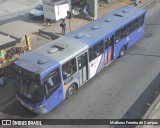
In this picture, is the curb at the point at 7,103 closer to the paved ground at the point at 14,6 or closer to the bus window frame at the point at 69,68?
the bus window frame at the point at 69,68

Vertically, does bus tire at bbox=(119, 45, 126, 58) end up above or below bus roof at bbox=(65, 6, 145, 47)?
below

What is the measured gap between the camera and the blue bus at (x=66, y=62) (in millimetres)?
12812

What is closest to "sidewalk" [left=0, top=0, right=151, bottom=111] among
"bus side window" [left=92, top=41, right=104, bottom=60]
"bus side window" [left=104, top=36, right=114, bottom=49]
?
"bus side window" [left=92, top=41, right=104, bottom=60]

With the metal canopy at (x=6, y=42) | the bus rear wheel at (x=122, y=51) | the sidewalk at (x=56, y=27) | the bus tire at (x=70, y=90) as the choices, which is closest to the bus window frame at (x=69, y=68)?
the bus tire at (x=70, y=90)

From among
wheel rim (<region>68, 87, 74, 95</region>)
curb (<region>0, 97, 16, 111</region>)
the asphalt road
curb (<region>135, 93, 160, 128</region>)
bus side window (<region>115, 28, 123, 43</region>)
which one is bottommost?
curb (<region>0, 97, 16, 111</region>)

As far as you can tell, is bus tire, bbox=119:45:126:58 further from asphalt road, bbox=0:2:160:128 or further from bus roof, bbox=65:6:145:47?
bus roof, bbox=65:6:145:47

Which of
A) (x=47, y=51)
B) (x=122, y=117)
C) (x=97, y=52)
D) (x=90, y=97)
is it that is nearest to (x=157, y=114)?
(x=122, y=117)

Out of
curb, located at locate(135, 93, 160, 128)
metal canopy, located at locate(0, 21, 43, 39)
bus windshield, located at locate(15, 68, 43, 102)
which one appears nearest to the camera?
bus windshield, located at locate(15, 68, 43, 102)

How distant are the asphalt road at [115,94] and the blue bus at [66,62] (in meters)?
0.66

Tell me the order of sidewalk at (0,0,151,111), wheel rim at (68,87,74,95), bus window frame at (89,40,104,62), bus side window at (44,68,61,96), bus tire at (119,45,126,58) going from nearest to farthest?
bus side window at (44,68,61,96) → wheel rim at (68,87,74,95) → bus window frame at (89,40,104,62) → sidewalk at (0,0,151,111) → bus tire at (119,45,126,58)

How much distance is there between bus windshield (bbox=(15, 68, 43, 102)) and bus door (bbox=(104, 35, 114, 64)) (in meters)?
6.21

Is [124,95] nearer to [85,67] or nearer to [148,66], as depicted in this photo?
[85,67]

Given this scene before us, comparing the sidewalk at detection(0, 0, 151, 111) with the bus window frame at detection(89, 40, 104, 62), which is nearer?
the bus window frame at detection(89, 40, 104, 62)

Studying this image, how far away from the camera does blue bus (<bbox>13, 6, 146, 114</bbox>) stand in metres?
12.8
